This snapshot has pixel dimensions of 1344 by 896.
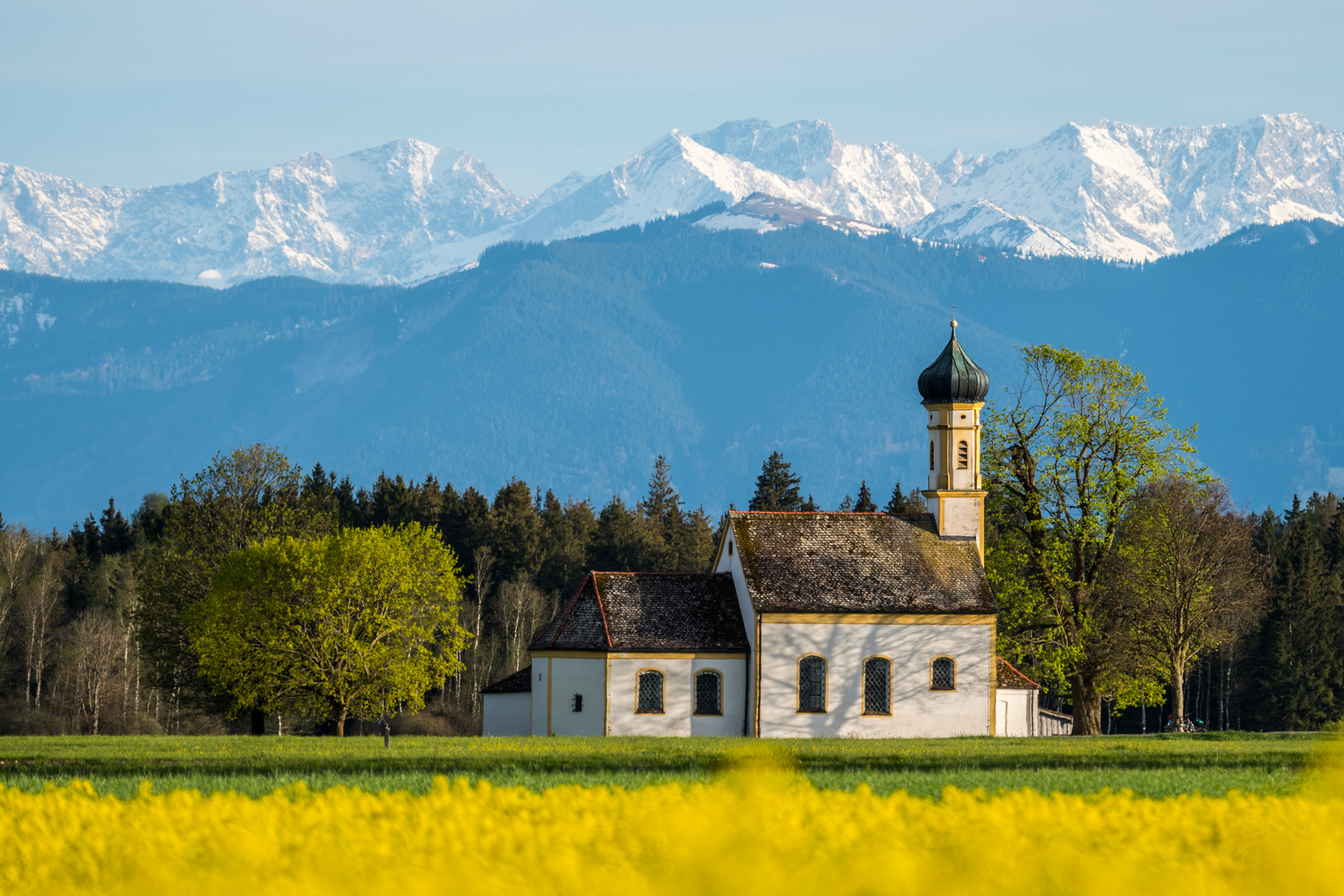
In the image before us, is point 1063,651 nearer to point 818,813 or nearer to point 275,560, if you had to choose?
point 275,560

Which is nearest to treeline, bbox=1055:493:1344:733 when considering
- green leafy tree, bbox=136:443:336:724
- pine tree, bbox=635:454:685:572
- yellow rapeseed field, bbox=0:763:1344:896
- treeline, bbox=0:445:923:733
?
treeline, bbox=0:445:923:733

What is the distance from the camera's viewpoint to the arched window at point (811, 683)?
53.3 meters

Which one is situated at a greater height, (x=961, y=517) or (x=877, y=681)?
(x=961, y=517)

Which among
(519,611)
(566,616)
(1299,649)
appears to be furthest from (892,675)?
(519,611)

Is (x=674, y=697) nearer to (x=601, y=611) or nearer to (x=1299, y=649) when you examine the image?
(x=601, y=611)

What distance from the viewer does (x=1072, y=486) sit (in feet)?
178

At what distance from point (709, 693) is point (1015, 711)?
12.6 m

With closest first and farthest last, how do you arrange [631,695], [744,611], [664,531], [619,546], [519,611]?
[631,695], [744,611], [519,611], [619,546], [664,531]

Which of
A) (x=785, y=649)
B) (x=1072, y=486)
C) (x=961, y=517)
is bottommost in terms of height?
(x=785, y=649)

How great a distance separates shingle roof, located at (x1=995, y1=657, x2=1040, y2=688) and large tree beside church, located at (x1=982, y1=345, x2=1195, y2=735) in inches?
110

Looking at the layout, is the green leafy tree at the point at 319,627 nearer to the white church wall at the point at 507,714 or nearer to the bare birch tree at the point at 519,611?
the white church wall at the point at 507,714

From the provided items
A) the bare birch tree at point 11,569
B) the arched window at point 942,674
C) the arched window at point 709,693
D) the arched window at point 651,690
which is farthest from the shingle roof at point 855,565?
the bare birch tree at point 11,569

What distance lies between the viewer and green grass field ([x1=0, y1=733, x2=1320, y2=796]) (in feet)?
69.6

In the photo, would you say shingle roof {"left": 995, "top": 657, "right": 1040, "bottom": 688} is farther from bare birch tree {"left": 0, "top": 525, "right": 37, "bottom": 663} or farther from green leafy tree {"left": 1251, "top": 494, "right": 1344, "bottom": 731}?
bare birch tree {"left": 0, "top": 525, "right": 37, "bottom": 663}
